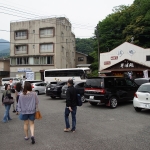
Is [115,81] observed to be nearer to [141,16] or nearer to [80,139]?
[80,139]

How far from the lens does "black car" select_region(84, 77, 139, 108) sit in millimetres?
11031

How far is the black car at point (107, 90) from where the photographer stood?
36.2 feet

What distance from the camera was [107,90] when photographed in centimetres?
1109

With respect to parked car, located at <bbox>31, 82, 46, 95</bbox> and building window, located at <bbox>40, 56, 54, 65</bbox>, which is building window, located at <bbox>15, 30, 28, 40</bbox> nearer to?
building window, located at <bbox>40, 56, 54, 65</bbox>

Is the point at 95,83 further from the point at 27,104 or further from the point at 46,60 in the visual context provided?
the point at 46,60

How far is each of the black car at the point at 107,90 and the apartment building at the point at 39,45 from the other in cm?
3002

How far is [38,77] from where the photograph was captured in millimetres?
42750

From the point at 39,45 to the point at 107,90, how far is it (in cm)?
3384

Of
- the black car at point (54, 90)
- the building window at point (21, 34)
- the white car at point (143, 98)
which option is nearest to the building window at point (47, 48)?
the building window at point (21, 34)

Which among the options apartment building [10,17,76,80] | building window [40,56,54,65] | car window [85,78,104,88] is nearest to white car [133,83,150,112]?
car window [85,78,104,88]

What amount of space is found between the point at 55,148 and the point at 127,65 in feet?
70.1

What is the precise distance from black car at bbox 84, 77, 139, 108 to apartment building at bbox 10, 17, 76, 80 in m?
30.0

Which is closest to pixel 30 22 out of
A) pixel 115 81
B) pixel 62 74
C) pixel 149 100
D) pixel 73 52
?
pixel 73 52

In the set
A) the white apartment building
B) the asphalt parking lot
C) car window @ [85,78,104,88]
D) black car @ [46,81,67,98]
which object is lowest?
the asphalt parking lot
